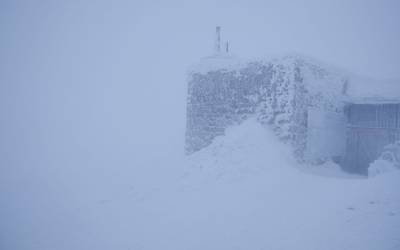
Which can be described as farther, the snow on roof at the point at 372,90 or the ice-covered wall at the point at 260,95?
the snow on roof at the point at 372,90

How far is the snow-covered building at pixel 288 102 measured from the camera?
13.0 metres

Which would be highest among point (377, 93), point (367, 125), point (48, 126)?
point (377, 93)

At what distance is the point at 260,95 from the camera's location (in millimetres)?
13680

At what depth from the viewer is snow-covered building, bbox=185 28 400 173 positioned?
1298 cm

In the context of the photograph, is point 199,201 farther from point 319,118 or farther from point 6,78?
point 6,78

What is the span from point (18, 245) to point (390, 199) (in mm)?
10569

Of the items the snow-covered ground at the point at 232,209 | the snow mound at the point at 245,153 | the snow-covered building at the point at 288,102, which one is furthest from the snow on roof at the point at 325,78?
A: the snow-covered ground at the point at 232,209

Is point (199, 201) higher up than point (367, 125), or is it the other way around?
point (367, 125)

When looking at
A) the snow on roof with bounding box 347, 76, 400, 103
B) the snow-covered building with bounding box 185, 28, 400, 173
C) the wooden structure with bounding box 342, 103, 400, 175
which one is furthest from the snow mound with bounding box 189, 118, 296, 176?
the snow on roof with bounding box 347, 76, 400, 103

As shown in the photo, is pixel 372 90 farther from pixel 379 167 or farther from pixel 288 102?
pixel 288 102

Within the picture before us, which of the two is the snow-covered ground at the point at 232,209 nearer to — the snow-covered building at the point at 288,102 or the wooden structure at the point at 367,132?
the snow-covered building at the point at 288,102

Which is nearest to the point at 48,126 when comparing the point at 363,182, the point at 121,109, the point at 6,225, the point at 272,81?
the point at 121,109

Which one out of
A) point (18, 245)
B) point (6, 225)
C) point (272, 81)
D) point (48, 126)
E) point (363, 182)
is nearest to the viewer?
point (363, 182)

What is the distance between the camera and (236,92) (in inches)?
570
